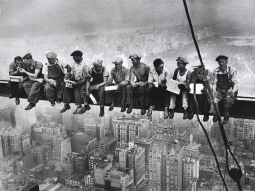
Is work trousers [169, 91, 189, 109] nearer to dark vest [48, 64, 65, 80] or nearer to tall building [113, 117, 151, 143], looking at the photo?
tall building [113, 117, 151, 143]

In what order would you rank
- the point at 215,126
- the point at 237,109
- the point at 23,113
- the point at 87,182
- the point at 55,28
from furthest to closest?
the point at 23,113
the point at 87,182
the point at 55,28
the point at 215,126
the point at 237,109

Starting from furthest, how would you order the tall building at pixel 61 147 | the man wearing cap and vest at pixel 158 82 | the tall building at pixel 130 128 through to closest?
the tall building at pixel 61 147, the tall building at pixel 130 128, the man wearing cap and vest at pixel 158 82

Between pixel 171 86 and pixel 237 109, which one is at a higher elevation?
pixel 171 86

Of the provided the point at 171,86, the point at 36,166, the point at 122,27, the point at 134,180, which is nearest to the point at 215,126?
the point at 171,86

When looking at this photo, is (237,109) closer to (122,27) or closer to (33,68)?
(122,27)

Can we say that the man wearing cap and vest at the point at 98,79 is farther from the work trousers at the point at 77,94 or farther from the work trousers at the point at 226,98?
the work trousers at the point at 226,98

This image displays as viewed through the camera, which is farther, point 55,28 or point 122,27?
point 55,28

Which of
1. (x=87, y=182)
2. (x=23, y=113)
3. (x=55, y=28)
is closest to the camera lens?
(x=55, y=28)

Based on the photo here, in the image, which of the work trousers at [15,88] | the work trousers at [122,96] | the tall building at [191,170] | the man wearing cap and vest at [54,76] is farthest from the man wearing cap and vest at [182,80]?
the work trousers at [15,88]
